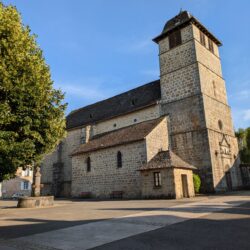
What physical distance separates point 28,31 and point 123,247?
992cm

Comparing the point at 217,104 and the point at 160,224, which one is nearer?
the point at 160,224

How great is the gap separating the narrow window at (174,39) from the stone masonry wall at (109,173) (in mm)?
12074

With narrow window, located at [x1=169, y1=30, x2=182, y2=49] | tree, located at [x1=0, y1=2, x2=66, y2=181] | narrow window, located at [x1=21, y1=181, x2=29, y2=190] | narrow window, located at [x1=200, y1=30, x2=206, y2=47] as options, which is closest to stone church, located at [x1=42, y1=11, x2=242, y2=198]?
narrow window, located at [x1=169, y1=30, x2=182, y2=49]

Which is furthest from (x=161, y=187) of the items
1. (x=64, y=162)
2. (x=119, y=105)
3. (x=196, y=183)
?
(x=64, y=162)

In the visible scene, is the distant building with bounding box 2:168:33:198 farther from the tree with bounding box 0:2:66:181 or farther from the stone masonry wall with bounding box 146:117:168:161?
the tree with bounding box 0:2:66:181

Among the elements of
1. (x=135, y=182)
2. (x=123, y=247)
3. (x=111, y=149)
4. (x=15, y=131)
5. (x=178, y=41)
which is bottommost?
(x=123, y=247)

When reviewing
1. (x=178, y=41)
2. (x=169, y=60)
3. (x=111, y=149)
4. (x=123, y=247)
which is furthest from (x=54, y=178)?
(x=123, y=247)

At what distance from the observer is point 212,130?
22.9 m

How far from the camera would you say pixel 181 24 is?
85.5ft

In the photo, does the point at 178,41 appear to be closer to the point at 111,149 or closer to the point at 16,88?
the point at 111,149

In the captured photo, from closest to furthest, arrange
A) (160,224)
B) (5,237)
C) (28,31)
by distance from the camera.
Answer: (5,237)
(160,224)
(28,31)

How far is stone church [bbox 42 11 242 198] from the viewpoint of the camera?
2108cm

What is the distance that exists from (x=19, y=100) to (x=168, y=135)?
55.6ft

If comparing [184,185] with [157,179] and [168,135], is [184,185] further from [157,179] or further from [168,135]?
[168,135]
